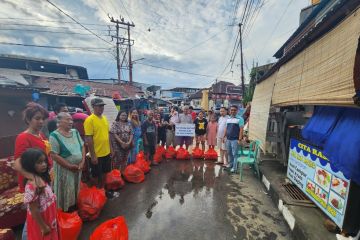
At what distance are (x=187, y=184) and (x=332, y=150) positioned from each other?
3.65 metres

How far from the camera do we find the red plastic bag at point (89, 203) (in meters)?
3.29

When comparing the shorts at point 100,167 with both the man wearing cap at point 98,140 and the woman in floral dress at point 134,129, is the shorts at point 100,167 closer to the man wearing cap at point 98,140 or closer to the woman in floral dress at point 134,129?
the man wearing cap at point 98,140

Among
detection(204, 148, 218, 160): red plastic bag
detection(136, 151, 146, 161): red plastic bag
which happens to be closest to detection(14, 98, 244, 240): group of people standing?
detection(136, 151, 146, 161): red plastic bag

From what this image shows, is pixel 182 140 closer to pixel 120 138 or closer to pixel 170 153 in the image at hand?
pixel 170 153

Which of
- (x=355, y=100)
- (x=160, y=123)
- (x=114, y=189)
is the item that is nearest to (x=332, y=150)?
(x=355, y=100)

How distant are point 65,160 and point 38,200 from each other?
1107 mm

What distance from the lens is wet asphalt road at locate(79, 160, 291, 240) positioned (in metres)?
3.20

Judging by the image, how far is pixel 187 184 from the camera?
5.28 m

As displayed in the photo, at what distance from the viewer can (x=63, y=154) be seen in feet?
9.89

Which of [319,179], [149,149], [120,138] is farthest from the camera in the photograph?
[149,149]

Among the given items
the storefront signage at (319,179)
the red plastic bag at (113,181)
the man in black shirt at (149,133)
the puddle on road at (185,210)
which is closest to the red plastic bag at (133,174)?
the red plastic bag at (113,181)

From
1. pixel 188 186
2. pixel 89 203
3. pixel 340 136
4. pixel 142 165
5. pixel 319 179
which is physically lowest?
pixel 188 186

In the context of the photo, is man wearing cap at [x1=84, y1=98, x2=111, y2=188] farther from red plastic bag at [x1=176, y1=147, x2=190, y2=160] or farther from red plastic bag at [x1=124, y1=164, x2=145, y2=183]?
red plastic bag at [x1=176, y1=147, x2=190, y2=160]

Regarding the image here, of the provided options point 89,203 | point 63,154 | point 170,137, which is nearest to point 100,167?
point 89,203
